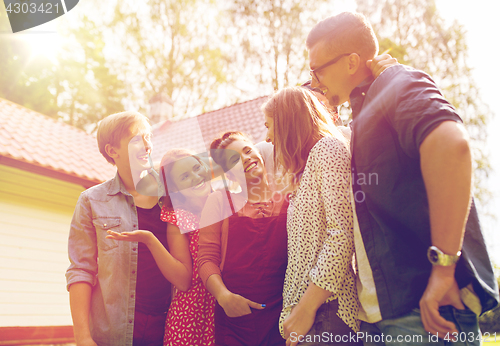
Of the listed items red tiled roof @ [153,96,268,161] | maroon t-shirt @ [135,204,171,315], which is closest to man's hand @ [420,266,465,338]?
maroon t-shirt @ [135,204,171,315]

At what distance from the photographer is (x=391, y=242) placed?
1.26 metres

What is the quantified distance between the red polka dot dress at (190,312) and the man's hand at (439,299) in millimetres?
1341

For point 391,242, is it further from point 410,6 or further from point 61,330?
point 410,6

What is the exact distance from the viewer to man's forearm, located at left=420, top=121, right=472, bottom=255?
3.51 ft

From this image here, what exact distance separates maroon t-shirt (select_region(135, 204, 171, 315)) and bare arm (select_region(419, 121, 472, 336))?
1.56 metres

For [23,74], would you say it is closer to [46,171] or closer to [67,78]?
[67,78]

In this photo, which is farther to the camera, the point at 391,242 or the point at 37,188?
the point at 37,188

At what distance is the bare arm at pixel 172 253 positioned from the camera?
1.94 m

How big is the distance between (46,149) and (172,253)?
6.74m

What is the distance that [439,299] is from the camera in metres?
1.13

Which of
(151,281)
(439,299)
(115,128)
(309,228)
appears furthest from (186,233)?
(439,299)

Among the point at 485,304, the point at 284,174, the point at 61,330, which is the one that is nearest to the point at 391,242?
the point at 485,304

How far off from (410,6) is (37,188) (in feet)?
42.4

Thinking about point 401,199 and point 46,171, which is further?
point 46,171
